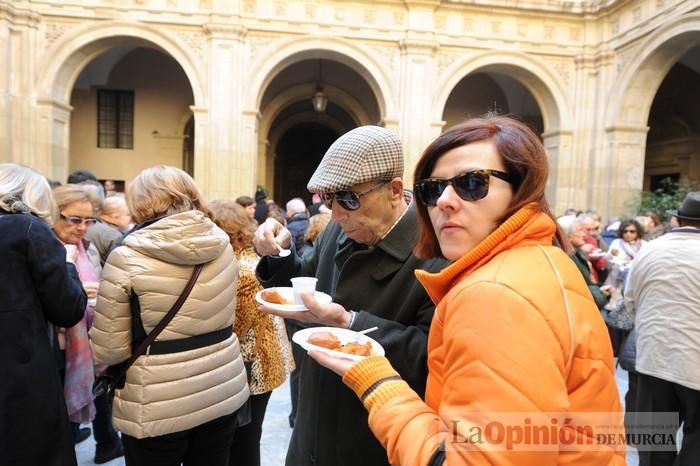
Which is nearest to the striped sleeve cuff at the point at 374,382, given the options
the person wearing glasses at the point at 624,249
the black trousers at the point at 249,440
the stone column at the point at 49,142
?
the black trousers at the point at 249,440

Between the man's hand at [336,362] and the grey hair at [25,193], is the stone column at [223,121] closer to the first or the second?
the grey hair at [25,193]

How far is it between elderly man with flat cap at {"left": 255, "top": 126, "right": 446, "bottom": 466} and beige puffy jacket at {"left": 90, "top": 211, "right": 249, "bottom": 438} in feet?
1.76

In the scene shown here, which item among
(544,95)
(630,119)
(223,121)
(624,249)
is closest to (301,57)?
(223,121)

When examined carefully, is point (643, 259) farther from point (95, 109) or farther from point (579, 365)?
point (95, 109)

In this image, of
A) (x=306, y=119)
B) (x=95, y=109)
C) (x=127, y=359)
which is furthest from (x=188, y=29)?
(x=127, y=359)

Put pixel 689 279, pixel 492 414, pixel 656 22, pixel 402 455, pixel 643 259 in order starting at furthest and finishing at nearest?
pixel 656 22 < pixel 643 259 < pixel 689 279 < pixel 402 455 < pixel 492 414

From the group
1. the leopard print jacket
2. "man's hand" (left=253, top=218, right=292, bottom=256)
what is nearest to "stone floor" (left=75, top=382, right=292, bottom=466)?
the leopard print jacket

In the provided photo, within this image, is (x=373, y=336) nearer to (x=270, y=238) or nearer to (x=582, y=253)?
(x=270, y=238)

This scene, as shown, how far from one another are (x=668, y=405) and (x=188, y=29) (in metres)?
12.1

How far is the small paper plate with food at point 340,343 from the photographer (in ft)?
3.96

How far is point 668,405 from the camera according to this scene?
9.38 ft

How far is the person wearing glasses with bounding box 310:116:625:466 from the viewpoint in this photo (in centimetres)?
82

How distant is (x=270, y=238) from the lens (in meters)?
2.09

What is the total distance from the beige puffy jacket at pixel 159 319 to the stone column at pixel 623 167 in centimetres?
1274
